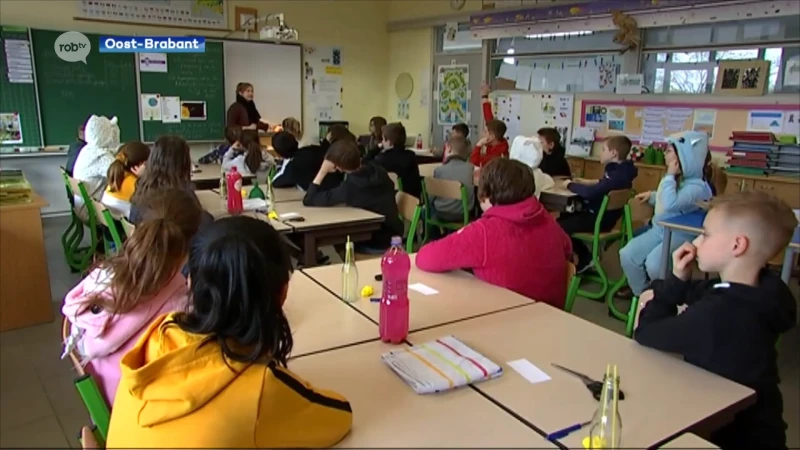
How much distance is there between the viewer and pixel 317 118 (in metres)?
8.58

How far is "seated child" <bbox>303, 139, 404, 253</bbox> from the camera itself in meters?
3.76

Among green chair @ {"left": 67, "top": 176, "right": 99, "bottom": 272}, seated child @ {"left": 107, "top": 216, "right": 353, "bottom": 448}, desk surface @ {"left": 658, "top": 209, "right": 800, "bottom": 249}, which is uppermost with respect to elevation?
seated child @ {"left": 107, "top": 216, "right": 353, "bottom": 448}

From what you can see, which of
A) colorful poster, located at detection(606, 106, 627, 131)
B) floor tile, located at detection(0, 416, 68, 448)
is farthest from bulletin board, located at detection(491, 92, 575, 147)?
floor tile, located at detection(0, 416, 68, 448)

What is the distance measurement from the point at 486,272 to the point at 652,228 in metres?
1.88

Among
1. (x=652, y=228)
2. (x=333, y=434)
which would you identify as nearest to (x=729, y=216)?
(x=333, y=434)

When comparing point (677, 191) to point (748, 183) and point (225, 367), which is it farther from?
point (225, 367)

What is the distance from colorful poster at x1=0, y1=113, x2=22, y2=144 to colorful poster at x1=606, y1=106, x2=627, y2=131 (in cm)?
630

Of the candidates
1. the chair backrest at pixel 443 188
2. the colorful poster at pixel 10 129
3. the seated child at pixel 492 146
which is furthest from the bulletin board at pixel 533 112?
the colorful poster at pixel 10 129

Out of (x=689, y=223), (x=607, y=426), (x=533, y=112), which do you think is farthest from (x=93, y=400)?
(x=533, y=112)

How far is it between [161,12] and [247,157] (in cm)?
317

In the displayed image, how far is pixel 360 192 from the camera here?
3.76 m

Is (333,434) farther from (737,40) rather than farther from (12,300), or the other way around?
(737,40)

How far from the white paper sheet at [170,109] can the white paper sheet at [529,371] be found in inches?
262

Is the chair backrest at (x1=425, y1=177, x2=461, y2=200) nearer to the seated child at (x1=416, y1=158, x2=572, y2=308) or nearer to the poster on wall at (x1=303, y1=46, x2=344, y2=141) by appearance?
the seated child at (x1=416, y1=158, x2=572, y2=308)
